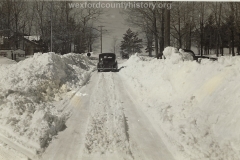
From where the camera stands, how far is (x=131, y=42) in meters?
7.00

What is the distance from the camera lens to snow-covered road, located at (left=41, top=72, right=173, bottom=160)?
5012 millimetres

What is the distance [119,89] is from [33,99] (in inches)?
139

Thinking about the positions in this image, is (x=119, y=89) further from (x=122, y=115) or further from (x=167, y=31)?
(x=122, y=115)

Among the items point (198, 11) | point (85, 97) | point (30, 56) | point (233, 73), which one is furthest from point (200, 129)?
point (30, 56)

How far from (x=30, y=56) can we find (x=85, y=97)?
2.74 metres

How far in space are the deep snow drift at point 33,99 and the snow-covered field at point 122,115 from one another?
0.07 ft

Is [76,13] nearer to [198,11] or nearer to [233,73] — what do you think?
[198,11]

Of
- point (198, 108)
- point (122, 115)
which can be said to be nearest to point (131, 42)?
Answer: point (122, 115)

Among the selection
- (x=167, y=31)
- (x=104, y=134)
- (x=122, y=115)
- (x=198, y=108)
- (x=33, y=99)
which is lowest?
(x=104, y=134)

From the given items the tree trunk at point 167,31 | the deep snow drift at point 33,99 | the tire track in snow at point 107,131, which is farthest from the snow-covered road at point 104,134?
the tree trunk at point 167,31

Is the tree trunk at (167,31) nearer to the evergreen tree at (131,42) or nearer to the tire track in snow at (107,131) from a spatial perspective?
the evergreen tree at (131,42)

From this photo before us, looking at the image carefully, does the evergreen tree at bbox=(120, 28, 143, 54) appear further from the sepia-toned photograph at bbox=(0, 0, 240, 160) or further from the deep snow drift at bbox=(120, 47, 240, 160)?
the deep snow drift at bbox=(120, 47, 240, 160)

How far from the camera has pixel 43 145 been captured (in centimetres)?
518

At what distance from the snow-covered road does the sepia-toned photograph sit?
0.02 metres
